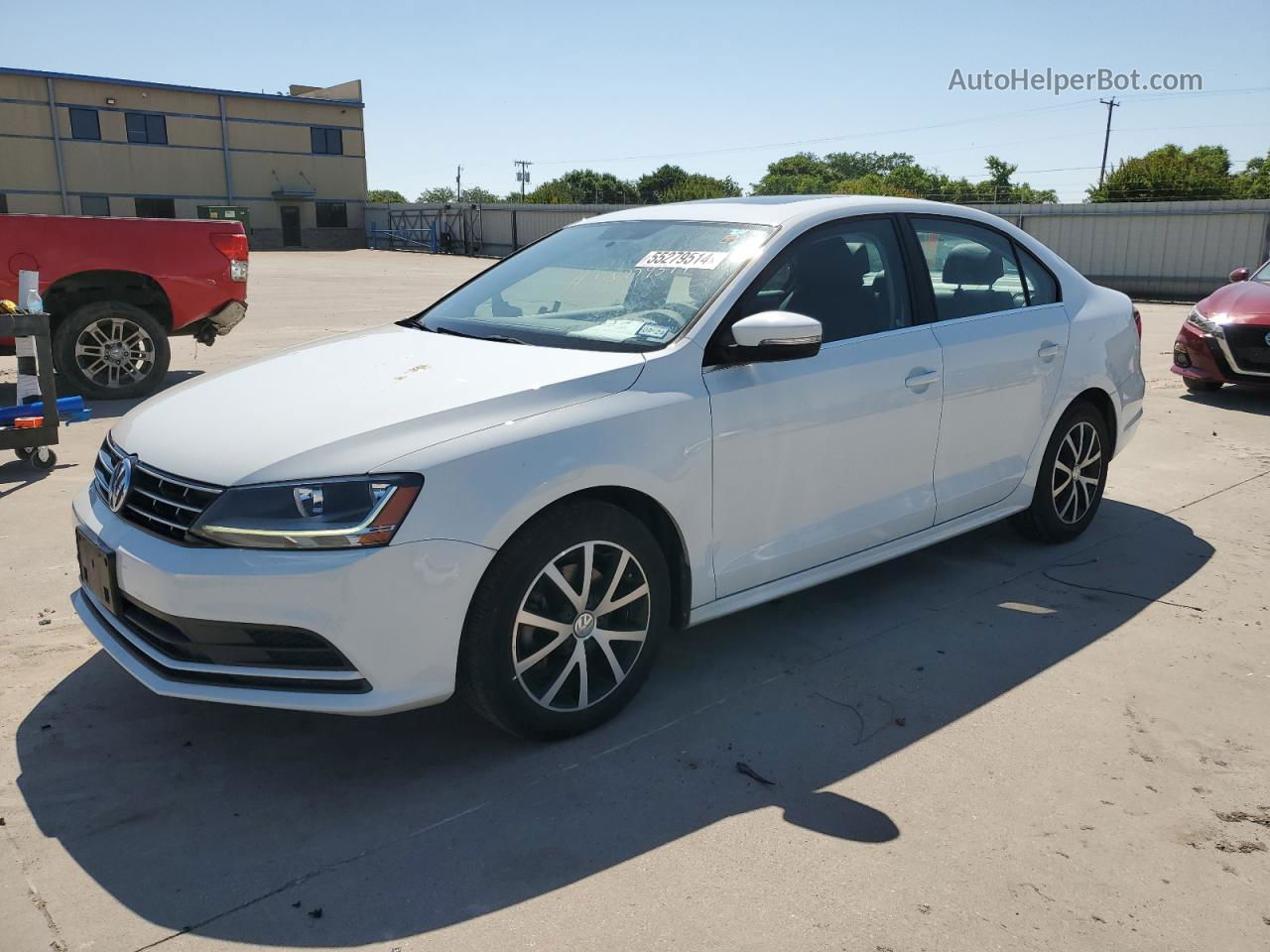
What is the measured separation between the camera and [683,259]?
3932 millimetres

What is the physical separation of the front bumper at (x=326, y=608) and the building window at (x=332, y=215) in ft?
174

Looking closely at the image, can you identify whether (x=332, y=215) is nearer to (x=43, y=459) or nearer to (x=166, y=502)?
(x=43, y=459)

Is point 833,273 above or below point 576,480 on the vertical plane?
above

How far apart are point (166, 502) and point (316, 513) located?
1.69 feet

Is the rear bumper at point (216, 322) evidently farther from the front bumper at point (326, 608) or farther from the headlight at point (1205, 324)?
the headlight at point (1205, 324)

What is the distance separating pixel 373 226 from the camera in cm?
5325

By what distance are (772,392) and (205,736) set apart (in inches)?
86.3

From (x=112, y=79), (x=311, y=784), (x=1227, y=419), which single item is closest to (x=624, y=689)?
(x=311, y=784)

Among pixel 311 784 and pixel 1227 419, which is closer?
pixel 311 784

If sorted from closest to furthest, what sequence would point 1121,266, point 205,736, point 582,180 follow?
point 205,736 < point 1121,266 < point 582,180

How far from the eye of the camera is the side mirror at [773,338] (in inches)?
134

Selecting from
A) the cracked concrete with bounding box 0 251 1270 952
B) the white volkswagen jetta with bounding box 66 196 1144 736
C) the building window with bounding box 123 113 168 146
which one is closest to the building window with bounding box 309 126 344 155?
the building window with bounding box 123 113 168 146

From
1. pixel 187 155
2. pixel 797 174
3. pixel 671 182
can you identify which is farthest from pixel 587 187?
pixel 187 155

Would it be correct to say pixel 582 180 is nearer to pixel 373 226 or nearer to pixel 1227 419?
pixel 373 226
